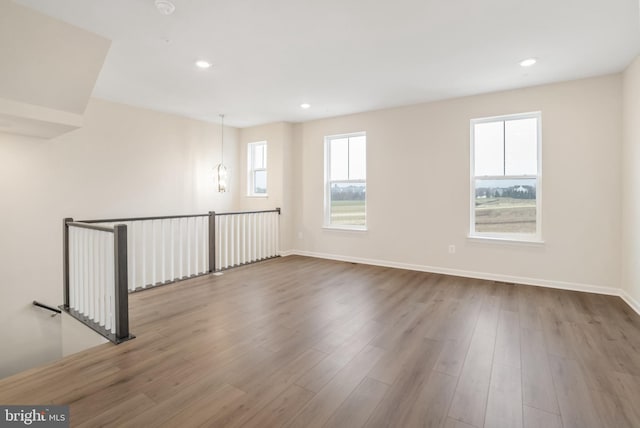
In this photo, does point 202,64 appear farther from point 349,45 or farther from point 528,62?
point 528,62

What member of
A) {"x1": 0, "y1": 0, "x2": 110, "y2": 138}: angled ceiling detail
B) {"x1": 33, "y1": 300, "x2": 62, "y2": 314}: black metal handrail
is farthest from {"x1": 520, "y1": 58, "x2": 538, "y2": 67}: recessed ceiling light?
{"x1": 33, "y1": 300, "x2": 62, "y2": 314}: black metal handrail

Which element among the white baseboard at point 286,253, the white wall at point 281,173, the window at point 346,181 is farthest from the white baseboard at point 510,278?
the white wall at point 281,173

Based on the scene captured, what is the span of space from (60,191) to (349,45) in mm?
4480

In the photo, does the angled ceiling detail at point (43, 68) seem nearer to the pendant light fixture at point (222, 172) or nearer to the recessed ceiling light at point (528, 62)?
the pendant light fixture at point (222, 172)

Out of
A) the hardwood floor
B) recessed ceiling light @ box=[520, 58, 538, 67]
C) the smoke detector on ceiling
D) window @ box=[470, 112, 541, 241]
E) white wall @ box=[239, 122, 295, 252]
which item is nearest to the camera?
Answer: the hardwood floor

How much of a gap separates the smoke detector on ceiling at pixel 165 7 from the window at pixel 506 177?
165 inches

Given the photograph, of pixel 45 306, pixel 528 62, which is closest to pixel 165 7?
pixel 528 62

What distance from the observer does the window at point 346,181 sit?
5.69 metres

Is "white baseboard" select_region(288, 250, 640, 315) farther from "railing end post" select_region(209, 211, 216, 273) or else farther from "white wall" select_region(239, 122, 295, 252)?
"railing end post" select_region(209, 211, 216, 273)

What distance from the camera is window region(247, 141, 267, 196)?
6.77 m

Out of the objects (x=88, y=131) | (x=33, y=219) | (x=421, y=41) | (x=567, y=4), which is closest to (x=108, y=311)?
(x=33, y=219)

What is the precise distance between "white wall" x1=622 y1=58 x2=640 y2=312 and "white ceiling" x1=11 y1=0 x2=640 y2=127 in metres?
0.35

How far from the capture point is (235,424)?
1.61 metres

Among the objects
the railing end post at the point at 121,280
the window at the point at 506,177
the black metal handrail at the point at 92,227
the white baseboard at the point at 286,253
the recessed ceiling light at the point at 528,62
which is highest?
the recessed ceiling light at the point at 528,62
